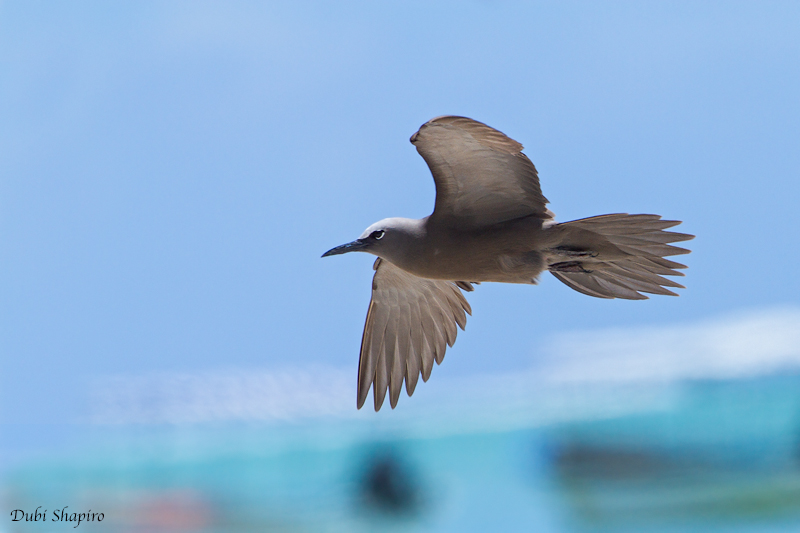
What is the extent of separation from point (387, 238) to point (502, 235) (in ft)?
1.02

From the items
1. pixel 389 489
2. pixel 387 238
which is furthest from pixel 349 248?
pixel 389 489

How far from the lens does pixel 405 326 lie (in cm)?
281

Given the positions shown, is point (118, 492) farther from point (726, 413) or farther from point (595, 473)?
point (726, 413)

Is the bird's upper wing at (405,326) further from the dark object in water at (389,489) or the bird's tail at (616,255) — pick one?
the dark object in water at (389,489)

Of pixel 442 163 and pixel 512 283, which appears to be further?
pixel 512 283

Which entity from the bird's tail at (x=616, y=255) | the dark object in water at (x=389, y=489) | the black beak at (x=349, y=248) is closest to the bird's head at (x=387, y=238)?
the black beak at (x=349, y=248)

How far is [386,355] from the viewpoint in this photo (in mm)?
2711

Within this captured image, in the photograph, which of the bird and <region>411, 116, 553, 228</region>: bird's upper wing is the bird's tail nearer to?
the bird

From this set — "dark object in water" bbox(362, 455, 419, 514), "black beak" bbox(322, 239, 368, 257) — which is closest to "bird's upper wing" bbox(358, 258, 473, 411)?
"black beak" bbox(322, 239, 368, 257)

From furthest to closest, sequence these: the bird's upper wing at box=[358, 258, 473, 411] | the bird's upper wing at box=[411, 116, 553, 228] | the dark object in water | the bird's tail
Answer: the dark object in water < the bird's upper wing at box=[358, 258, 473, 411] < the bird's tail < the bird's upper wing at box=[411, 116, 553, 228]

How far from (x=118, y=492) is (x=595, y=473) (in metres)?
6.56

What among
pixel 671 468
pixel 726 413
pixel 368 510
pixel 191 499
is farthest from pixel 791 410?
pixel 191 499

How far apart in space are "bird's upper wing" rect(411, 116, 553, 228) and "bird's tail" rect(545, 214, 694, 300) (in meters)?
0.13

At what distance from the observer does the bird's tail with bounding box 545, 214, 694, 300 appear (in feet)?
7.14
